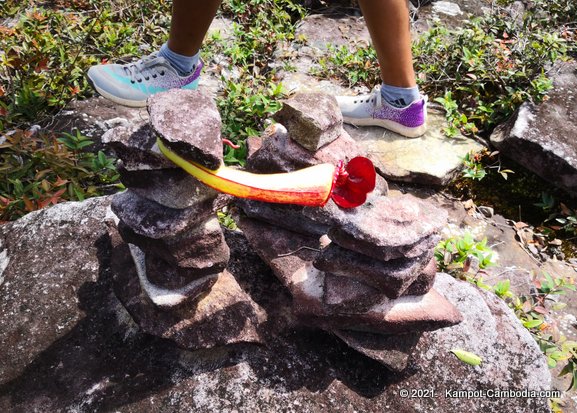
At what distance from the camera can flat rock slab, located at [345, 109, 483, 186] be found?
10.5 ft

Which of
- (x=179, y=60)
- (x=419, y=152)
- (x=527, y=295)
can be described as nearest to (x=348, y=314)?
(x=527, y=295)

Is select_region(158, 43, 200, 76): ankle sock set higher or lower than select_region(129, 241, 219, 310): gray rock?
lower

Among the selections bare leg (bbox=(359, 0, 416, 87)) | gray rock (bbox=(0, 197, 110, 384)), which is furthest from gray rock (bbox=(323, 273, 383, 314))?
bare leg (bbox=(359, 0, 416, 87))

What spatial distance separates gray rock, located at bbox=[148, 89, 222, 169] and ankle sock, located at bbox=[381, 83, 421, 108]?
2.00 metres

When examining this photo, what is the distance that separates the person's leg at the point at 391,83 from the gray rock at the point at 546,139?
Result: 1.92 feet

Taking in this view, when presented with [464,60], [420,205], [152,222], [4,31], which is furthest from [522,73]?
[4,31]

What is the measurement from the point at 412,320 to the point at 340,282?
0.27m

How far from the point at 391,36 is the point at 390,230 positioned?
1.68 meters

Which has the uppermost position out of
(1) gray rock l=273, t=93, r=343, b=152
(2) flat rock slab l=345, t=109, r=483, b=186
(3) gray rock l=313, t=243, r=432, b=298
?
(1) gray rock l=273, t=93, r=343, b=152

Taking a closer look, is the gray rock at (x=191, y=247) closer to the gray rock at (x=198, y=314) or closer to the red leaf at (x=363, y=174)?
the gray rock at (x=198, y=314)

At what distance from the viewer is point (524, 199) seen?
10.9ft

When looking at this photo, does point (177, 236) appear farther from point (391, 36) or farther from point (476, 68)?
point (476, 68)

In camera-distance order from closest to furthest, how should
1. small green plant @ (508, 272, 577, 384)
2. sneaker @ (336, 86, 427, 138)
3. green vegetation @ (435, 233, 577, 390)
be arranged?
small green plant @ (508, 272, 577, 384) < green vegetation @ (435, 233, 577, 390) < sneaker @ (336, 86, 427, 138)

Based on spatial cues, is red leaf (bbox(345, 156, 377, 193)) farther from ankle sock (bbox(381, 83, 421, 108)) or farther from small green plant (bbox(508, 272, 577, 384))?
ankle sock (bbox(381, 83, 421, 108))
